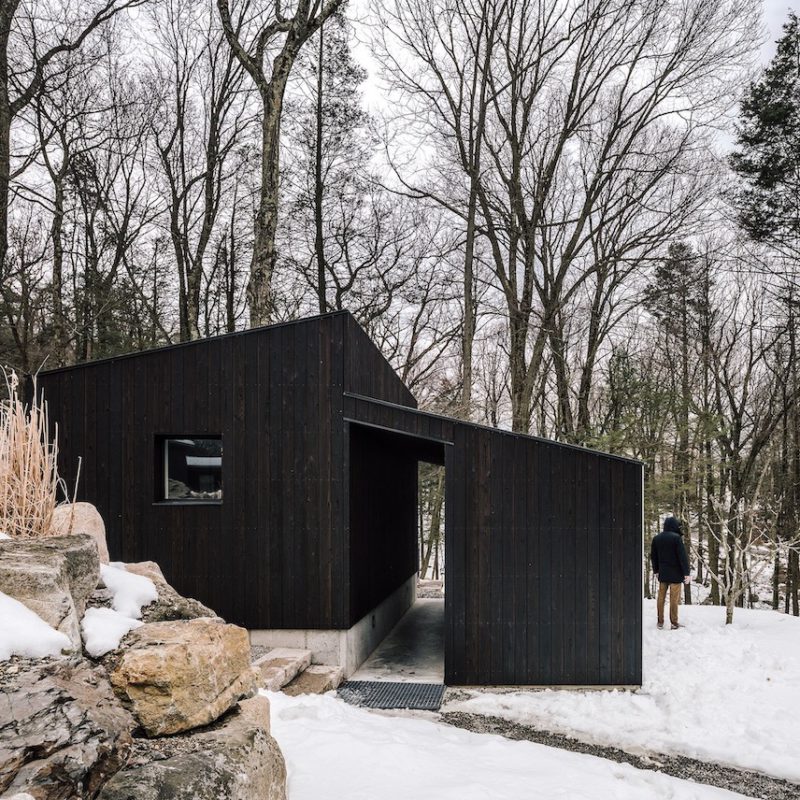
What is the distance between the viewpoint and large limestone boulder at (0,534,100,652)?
2.45m

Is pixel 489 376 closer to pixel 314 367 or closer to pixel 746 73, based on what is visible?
pixel 746 73

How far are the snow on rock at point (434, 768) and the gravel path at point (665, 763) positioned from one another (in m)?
0.51

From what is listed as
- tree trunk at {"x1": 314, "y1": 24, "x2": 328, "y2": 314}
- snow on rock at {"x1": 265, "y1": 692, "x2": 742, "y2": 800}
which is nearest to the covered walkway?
snow on rock at {"x1": 265, "y1": 692, "x2": 742, "y2": 800}

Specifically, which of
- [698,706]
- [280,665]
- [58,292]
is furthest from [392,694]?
[58,292]

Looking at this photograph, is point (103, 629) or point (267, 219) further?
point (267, 219)

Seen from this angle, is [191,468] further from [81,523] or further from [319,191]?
[319,191]

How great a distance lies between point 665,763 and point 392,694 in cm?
252

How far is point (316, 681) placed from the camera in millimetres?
6039

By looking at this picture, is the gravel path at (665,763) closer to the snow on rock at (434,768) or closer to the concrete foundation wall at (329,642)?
the snow on rock at (434,768)

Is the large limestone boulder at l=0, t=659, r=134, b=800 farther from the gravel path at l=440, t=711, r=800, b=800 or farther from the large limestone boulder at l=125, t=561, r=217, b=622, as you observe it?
the gravel path at l=440, t=711, r=800, b=800

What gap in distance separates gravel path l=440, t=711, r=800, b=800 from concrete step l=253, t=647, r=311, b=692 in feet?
4.75

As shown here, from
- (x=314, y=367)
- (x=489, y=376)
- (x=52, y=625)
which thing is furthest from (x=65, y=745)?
(x=489, y=376)

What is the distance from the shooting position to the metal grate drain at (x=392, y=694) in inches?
230

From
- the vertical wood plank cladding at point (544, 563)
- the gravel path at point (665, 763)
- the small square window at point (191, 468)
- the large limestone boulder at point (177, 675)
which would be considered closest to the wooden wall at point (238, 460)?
the small square window at point (191, 468)
